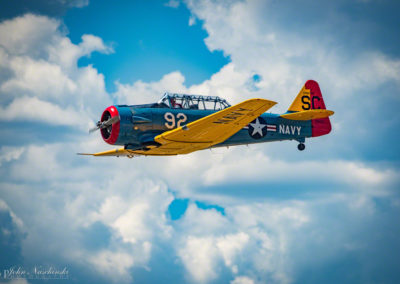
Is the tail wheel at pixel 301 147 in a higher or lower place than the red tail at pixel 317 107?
lower

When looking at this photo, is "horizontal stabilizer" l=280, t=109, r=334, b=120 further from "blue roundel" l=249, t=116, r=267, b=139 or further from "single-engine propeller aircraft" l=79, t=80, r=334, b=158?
"blue roundel" l=249, t=116, r=267, b=139

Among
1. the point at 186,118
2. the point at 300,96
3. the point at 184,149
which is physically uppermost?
the point at 300,96

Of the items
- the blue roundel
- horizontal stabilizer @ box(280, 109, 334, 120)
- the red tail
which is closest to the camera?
the blue roundel

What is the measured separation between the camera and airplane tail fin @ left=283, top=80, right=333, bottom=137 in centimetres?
2717

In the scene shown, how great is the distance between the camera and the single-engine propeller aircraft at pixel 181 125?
65.6 ft

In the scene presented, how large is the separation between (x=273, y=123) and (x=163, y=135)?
283 inches

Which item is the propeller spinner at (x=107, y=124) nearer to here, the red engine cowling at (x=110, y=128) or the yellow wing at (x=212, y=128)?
the red engine cowling at (x=110, y=128)

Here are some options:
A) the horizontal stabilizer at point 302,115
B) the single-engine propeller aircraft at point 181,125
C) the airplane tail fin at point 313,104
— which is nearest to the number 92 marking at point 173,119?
the single-engine propeller aircraft at point 181,125

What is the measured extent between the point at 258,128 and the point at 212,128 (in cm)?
466

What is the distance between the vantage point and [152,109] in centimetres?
2186

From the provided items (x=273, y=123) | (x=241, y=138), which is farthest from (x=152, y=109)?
(x=273, y=123)

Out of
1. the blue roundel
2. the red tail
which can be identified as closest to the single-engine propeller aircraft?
the blue roundel

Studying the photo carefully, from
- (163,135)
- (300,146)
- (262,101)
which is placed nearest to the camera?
(262,101)

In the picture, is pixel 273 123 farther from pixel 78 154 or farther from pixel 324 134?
pixel 78 154
